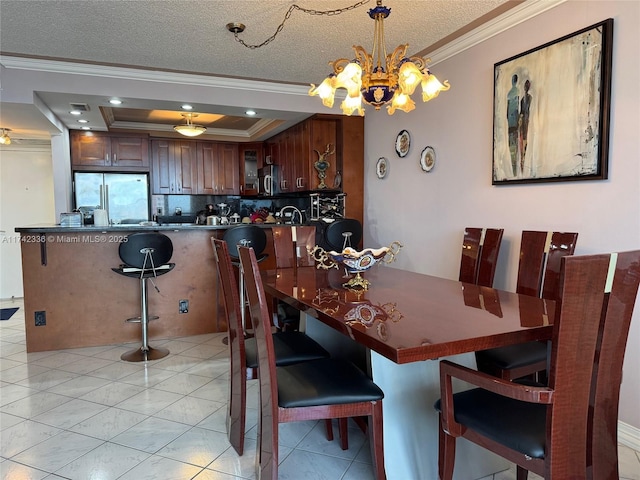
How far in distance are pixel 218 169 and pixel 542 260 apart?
17.6 ft

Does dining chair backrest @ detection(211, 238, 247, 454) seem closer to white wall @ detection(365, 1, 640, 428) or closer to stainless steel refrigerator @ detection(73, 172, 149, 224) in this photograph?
white wall @ detection(365, 1, 640, 428)

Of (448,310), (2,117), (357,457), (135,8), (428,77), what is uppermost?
(135,8)

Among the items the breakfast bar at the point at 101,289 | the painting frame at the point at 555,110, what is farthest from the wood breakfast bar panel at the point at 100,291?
the painting frame at the point at 555,110

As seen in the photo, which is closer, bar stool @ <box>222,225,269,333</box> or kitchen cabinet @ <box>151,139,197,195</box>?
bar stool @ <box>222,225,269,333</box>

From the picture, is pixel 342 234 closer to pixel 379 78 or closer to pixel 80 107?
pixel 379 78

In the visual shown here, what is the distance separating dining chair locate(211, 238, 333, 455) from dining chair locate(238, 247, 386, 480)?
318 mm

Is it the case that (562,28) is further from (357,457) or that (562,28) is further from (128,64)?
(128,64)

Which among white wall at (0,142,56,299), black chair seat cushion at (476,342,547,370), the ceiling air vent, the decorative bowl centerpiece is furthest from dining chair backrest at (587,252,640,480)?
white wall at (0,142,56,299)

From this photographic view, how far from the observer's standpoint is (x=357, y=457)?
1975 millimetres

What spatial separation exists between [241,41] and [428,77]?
1.66m

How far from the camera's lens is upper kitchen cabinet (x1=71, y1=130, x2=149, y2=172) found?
18.6 ft

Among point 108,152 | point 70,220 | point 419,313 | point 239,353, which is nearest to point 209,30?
point 70,220

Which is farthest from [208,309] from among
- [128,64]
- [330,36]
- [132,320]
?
[330,36]

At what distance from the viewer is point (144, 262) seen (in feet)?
10.7
